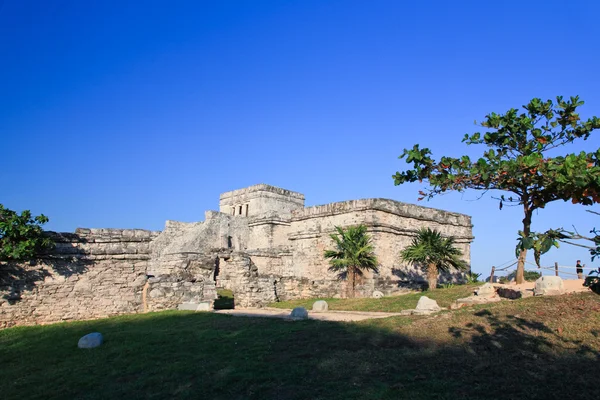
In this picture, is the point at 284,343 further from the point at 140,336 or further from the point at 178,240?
Answer: the point at 178,240

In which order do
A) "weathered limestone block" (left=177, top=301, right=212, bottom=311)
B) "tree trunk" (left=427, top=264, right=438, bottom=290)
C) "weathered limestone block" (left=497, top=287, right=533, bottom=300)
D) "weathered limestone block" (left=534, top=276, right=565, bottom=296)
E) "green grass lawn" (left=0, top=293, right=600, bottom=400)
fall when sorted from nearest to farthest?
"green grass lawn" (left=0, top=293, right=600, bottom=400)
"weathered limestone block" (left=534, top=276, right=565, bottom=296)
"weathered limestone block" (left=497, top=287, right=533, bottom=300)
"weathered limestone block" (left=177, top=301, right=212, bottom=311)
"tree trunk" (left=427, top=264, right=438, bottom=290)

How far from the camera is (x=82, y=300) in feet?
41.0

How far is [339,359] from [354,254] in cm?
1207

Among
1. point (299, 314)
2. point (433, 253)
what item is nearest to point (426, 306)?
point (299, 314)

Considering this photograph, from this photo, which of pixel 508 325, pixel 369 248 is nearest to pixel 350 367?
pixel 508 325

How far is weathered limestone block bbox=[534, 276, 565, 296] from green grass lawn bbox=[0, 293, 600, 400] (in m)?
0.87

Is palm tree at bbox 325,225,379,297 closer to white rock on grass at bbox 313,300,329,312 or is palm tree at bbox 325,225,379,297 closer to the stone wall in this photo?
white rock on grass at bbox 313,300,329,312

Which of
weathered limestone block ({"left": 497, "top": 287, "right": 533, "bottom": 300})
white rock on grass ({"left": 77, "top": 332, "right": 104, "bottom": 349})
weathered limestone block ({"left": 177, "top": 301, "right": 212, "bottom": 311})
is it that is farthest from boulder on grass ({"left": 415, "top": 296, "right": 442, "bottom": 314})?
white rock on grass ({"left": 77, "top": 332, "right": 104, "bottom": 349})

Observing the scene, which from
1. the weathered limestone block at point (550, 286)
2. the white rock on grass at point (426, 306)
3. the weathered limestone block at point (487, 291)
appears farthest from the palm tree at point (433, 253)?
the weathered limestone block at point (550, 286)

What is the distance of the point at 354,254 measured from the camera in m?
18.9

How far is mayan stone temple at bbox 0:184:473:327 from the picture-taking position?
1223cm

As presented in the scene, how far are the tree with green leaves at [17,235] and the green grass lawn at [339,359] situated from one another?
2.07 meters

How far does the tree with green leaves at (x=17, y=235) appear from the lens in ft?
36.8

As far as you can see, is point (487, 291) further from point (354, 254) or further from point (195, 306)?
point (195, 306)
